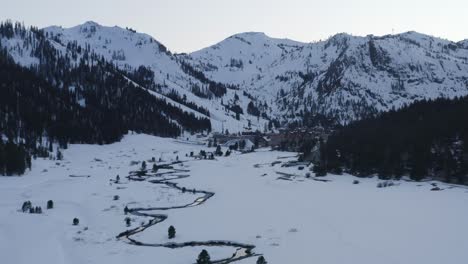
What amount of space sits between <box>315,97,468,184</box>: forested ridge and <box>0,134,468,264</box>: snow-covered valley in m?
4.31

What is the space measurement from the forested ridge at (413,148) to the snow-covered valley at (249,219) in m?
4.31

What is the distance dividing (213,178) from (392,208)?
4286cm

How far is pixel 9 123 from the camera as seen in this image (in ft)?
421

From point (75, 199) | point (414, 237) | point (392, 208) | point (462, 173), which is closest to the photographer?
point (414, 237)

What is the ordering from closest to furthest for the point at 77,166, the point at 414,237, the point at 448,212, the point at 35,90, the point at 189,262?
1. the point at 189,262
2. the point at 414,237
3. the point at 448,212
4. the point at 77,166
5. the point at 35,90

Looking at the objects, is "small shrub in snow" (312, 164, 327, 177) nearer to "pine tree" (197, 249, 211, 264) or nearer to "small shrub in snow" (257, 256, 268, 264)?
"pine tree" (197, 249, 211, 264)

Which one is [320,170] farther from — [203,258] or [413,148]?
[203,258]

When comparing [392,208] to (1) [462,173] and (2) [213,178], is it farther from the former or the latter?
(2) [213,178]

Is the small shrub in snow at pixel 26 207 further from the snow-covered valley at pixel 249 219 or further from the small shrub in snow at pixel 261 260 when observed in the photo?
the small shrub in snow at pixel 261 260

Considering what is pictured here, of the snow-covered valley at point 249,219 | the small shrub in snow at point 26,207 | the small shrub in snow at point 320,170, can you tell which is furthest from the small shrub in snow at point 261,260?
the small shrub in snow at point 320,170

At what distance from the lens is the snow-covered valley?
3944 cm

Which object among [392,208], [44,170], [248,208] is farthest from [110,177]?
[392,208]

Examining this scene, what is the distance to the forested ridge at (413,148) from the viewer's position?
80.2 meters

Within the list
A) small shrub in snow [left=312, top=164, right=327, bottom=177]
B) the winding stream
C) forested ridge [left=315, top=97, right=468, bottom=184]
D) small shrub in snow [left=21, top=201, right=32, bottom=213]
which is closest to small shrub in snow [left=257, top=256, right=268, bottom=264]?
the winding stream
